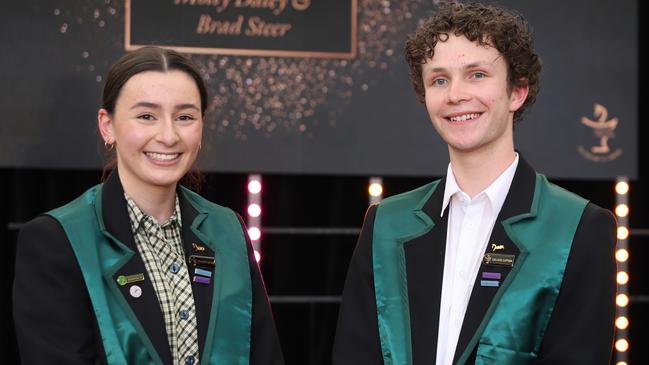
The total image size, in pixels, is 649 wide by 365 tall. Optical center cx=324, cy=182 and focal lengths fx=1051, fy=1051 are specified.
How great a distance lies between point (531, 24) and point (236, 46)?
134 centimetres

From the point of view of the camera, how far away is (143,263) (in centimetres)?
259

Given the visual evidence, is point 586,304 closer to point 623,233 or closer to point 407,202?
point 407,202

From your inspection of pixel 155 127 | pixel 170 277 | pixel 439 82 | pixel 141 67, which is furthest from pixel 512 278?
pixel 141 67

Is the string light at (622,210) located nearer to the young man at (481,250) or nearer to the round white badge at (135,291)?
the young man at (481,250)

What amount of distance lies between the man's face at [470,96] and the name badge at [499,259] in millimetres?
255

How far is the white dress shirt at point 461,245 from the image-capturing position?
8.24ft

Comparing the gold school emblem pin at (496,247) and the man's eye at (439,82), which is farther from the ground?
the man's eye at (439,82)

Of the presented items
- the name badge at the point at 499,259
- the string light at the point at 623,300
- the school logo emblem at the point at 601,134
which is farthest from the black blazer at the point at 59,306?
the string light at the point at 623,300

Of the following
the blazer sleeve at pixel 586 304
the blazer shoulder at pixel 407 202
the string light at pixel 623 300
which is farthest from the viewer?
the string light at pixel 623 300

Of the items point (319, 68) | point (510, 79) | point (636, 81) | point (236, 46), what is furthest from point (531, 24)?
point (510, 79)

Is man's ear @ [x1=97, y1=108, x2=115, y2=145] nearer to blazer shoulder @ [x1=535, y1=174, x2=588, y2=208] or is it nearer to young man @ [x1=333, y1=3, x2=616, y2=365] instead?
young man @ [x1=333, y1=3, x2=616, y2=365]

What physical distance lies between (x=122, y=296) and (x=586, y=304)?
1.09m

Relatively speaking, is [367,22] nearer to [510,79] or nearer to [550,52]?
[550,52]

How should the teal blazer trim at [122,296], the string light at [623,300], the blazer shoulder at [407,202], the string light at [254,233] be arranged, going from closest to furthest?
the teal blazer trim at [122,296], the blazer shoulder at [407,202], the string light at [254,233], the string light at [623,300]
